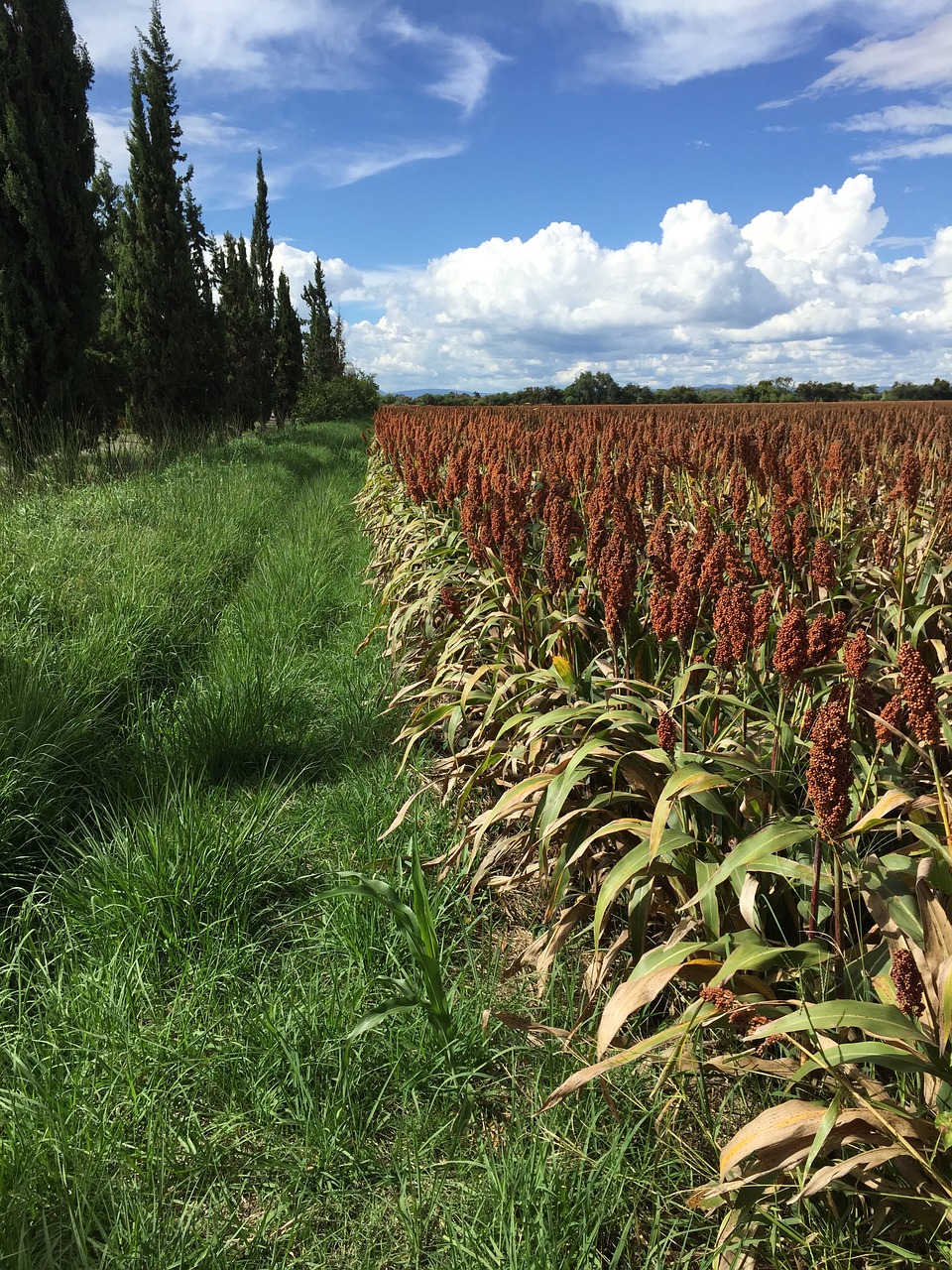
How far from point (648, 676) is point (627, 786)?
0.47 metres

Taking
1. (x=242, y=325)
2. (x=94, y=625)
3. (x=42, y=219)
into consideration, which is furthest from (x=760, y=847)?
(x=242, y=325)

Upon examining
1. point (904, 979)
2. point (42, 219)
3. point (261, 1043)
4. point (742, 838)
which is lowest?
point (261, 1043)

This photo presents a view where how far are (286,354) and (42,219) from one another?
80.2 feet

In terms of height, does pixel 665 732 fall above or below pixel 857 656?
below

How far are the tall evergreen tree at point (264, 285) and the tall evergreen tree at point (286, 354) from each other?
4.29 ft

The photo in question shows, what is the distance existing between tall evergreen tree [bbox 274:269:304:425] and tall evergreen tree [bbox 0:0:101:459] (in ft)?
68.4

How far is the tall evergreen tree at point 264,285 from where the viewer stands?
29.4 meters

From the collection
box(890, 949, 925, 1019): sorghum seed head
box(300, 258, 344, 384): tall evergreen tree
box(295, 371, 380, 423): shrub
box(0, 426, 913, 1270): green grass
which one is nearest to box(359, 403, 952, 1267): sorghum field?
box(890, 949, 925, 1019): sorghum seed head

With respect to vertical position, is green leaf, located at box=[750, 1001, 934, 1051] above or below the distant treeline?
below

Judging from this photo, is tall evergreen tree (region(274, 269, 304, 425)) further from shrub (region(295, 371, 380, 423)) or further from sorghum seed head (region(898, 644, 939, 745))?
→ sorghum seed head (region(898, 644, 939, 745))

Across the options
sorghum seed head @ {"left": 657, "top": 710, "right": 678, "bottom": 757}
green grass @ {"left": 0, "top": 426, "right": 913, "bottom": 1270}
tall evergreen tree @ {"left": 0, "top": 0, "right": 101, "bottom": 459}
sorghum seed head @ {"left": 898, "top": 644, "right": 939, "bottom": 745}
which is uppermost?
tall evergreen tree @ {"left": 0, "top": 0, "right": 101, "bottom": 459}

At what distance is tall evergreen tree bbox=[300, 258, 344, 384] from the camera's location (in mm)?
41625

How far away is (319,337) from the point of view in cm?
4347

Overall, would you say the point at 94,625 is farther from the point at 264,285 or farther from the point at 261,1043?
the point at 264,285
